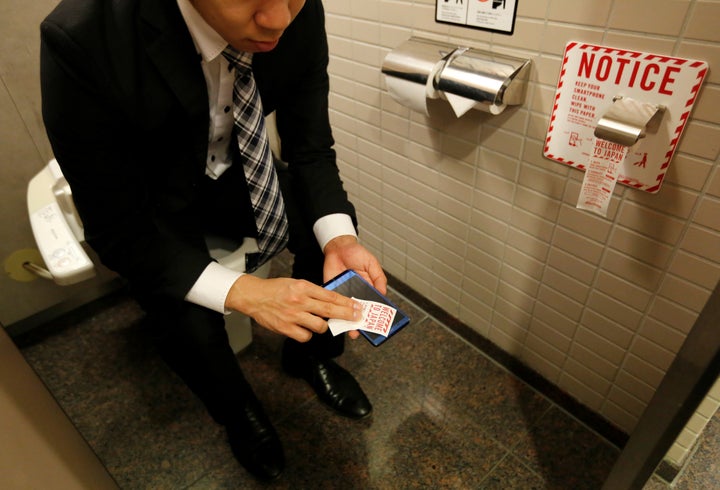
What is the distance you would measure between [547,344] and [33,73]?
1488 mm

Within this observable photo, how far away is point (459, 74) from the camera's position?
35.6 inches

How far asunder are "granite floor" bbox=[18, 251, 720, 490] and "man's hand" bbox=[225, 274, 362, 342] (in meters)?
Answer: 0.52

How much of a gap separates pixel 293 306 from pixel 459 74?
554mm

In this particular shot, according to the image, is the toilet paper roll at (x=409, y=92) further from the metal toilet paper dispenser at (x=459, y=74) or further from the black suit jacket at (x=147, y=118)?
the black suit jacket at (x=147, y=118)

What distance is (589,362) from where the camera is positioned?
3.55 feet

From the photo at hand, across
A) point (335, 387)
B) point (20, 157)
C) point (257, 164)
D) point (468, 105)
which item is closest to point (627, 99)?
point (468, 105)

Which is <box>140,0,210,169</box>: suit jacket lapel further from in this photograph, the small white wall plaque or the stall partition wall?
the stall partition wall

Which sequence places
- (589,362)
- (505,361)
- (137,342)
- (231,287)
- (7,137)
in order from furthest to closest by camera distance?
(137,342), (505,361), (7,137), (589,362), (231,287)

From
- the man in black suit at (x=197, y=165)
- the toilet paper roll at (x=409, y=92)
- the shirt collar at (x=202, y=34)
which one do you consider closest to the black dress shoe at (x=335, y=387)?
the man in black suit at (x=197, y=165)

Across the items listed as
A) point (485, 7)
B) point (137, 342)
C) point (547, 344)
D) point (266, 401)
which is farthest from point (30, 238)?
point (547, 344)

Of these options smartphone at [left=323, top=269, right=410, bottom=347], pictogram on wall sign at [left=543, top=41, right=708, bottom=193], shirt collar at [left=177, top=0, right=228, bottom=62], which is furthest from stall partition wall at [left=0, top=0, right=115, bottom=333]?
pictogram on wall sign at [left=543, top=41, right=708, bottom=193]

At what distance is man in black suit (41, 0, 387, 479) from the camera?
0.67 m

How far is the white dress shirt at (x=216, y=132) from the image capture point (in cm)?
71

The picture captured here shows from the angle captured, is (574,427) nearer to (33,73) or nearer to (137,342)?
(137,342)
